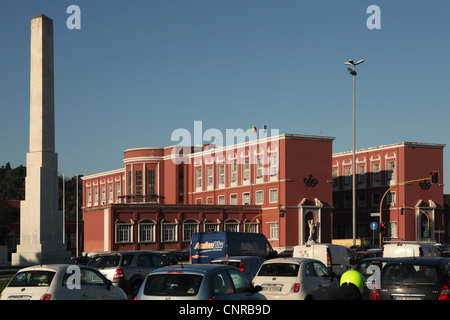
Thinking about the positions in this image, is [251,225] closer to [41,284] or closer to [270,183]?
[270,183]

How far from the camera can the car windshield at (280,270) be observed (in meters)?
18.1

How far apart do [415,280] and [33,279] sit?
346 inches

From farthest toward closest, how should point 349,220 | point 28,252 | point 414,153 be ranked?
point 349,220, point 414,153, point 28,252

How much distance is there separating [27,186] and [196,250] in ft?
51.9

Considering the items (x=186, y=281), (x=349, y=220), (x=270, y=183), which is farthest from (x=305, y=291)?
(x=349, y=220)

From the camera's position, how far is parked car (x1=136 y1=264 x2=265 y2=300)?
12.6 meters

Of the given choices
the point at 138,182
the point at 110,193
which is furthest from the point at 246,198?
the point at 110,193

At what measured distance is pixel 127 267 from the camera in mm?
23750

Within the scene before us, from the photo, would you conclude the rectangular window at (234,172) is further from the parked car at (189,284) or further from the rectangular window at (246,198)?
the parked car at (189,284)

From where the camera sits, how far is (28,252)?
142ft

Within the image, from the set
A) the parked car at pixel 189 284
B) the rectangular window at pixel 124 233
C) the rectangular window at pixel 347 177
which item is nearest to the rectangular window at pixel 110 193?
the rectangular window at pixel 347 177

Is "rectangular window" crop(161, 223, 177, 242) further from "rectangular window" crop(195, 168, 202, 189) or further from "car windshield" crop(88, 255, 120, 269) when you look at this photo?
"car windshield" crop(88, 255, 120, 269)

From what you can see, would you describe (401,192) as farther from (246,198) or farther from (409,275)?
(409,275)

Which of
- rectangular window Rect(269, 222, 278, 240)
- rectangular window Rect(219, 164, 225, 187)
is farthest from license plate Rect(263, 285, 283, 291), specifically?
rectangular window Rect(219, 164, 225, 187)
